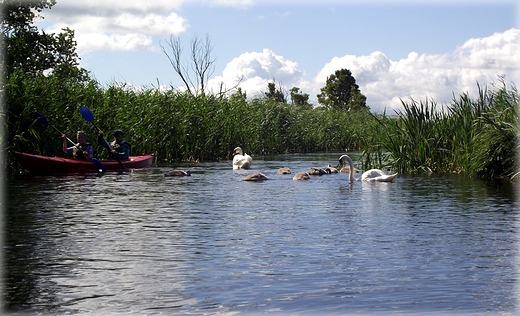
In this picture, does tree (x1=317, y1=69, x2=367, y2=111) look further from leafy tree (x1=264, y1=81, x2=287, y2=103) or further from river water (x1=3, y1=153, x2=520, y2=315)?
river water (x1=3, y1=153, x2=520, y2=315)

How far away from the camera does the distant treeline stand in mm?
18016

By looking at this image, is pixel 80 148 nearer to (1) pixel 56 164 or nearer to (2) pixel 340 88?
(1) pixel 56 164

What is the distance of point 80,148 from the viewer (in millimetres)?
20562

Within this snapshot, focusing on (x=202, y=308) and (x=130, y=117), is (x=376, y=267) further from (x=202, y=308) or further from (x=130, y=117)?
(x=130, y=117)

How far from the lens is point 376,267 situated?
7844mm

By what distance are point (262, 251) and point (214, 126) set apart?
21.2 metres

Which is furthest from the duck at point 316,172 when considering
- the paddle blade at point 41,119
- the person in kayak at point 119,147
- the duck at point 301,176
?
the paddle blade at point 41,119

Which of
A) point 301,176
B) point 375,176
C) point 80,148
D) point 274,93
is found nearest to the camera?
point 375,176

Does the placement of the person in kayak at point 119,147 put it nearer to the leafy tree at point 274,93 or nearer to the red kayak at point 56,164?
the red kayak at point 56,164

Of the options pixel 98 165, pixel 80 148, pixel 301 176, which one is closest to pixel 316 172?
pixel 301 176

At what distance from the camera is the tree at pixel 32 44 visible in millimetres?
29562

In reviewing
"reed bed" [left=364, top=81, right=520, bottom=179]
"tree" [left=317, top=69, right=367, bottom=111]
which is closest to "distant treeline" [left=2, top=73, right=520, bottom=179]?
"reed bed" [left=364, top=81, right=520, bottom=179]

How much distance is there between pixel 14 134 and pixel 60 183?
2.91m

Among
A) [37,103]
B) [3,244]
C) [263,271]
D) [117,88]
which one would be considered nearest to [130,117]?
[117,88]
